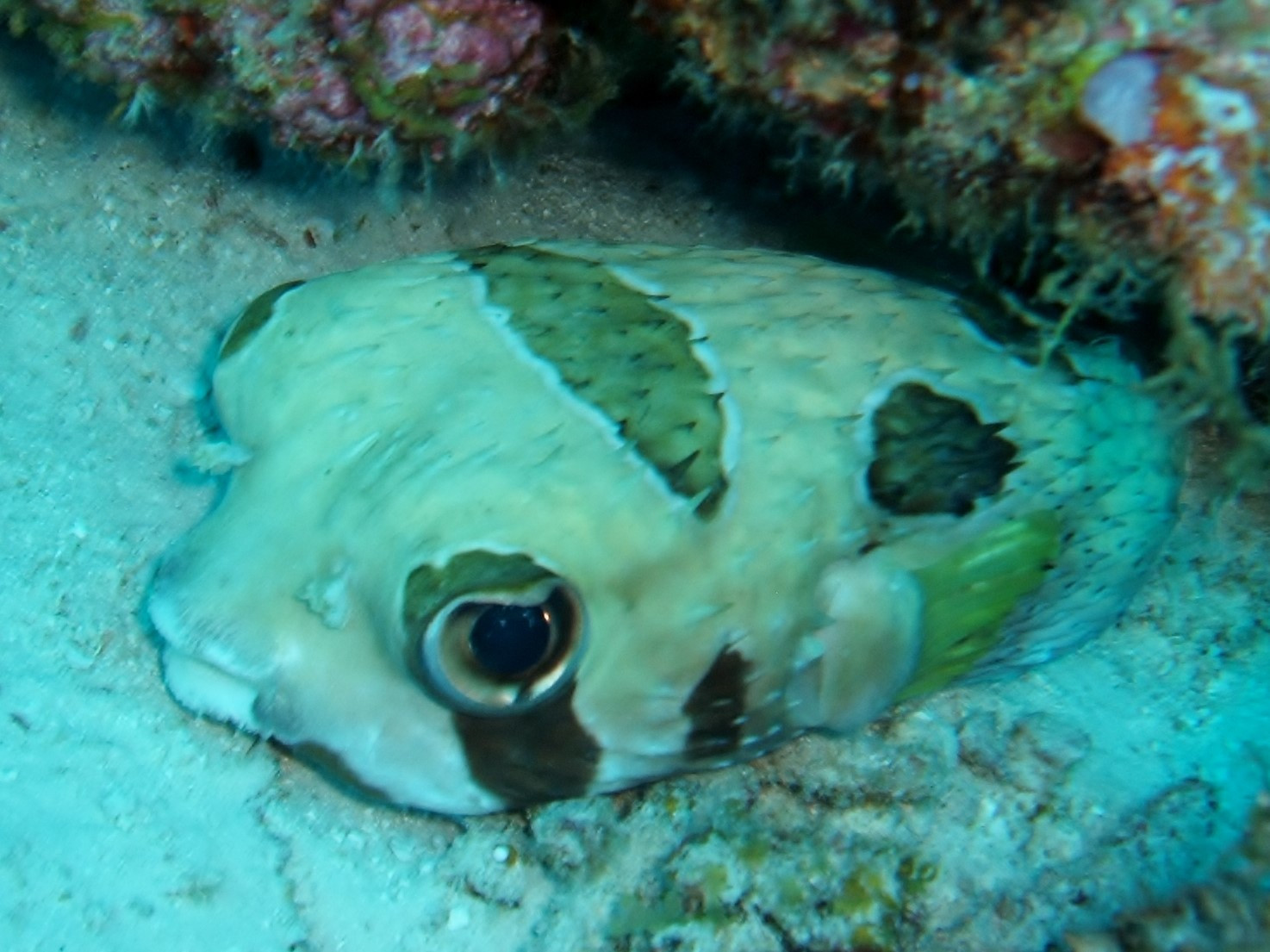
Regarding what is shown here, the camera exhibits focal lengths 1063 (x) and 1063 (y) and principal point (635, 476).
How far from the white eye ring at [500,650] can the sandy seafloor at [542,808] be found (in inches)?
20.2

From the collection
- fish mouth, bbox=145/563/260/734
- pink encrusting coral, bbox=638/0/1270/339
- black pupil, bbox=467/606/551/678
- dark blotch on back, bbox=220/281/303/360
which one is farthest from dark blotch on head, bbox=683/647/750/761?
dark blotch on back, bbox=220/281/303/360

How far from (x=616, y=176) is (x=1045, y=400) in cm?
185

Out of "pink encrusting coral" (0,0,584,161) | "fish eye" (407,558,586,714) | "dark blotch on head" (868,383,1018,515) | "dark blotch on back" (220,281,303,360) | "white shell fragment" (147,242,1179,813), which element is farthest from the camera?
"pink encrusting coral" (0,0,584,161)

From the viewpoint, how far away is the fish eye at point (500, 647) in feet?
5.94

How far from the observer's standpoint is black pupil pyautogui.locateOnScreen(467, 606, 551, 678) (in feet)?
5.96

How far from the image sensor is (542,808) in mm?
2277

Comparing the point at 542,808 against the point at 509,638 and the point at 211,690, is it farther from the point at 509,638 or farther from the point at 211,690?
the point at 211,690

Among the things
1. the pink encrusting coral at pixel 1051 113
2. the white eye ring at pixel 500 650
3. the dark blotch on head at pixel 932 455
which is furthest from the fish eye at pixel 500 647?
the pink encrusting coral at pixel 1051 113

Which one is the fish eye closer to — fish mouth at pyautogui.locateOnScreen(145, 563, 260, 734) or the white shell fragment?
the white shell fragment

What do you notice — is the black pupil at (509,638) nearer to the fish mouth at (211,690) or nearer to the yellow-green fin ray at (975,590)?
the fish mouth at (211,690)

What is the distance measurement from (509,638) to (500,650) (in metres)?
0.03

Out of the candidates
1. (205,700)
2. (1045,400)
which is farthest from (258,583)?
(1045,400)

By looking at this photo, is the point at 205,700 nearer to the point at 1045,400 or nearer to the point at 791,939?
the point at 791,939

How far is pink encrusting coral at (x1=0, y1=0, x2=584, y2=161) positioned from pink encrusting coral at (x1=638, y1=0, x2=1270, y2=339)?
1.61 feet
